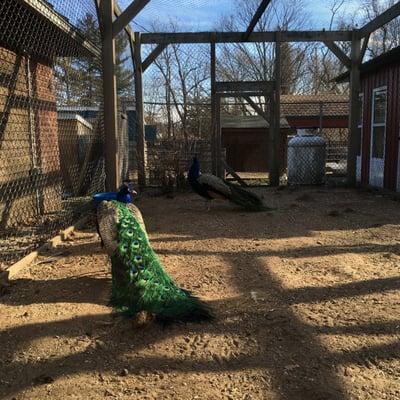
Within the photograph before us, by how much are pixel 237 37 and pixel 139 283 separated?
8.80m

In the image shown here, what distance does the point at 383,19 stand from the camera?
9672 millimetres

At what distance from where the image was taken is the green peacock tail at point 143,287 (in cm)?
322

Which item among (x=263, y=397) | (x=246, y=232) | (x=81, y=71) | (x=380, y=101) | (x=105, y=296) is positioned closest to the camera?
(x=263, y=397)

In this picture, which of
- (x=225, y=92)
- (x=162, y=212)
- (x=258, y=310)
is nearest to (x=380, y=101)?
(x=225, y=92)

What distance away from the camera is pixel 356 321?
3297mm

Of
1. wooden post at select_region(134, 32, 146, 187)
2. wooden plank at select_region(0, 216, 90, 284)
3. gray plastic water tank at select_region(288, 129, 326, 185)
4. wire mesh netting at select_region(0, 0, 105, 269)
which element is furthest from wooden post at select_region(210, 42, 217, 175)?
wooden plank at select_region(0, 216, 90, 284)

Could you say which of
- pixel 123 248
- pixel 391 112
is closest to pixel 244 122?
pixel 391 112

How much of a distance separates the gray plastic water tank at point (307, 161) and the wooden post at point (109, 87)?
606 cm

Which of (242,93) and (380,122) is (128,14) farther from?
(380,122)

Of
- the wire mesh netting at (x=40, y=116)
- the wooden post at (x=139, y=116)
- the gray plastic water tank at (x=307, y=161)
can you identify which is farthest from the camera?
the gray plastic water tank at (x=307, y=161)

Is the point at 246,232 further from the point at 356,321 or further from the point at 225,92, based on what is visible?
the point at 225,92

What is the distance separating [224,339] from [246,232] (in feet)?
10.6

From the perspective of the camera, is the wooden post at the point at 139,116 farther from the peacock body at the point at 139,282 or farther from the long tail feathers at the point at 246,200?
the peacock body at the point at 139,282

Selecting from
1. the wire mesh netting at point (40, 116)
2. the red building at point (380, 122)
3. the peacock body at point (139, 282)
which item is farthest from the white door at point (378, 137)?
the peacock body at point (139, 282)
